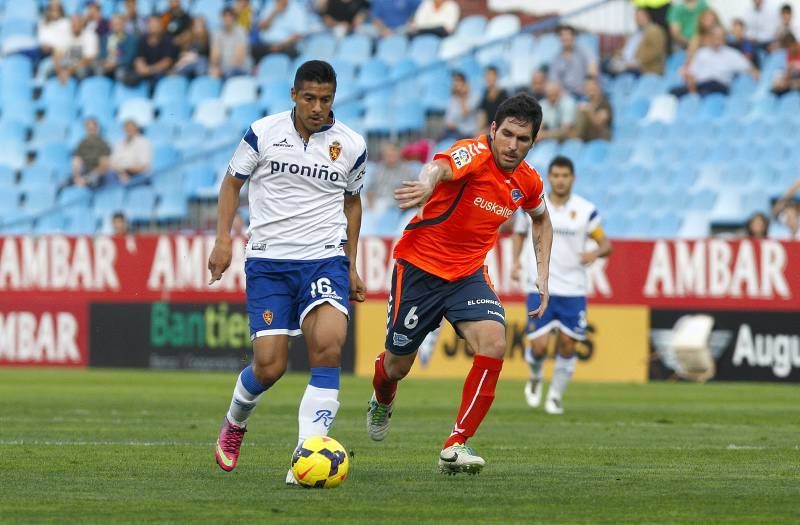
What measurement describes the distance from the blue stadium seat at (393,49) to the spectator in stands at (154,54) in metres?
4.03

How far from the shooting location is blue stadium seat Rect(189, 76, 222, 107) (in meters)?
30.4

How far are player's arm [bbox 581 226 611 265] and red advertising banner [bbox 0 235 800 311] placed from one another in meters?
5.25

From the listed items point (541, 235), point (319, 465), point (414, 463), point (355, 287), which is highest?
point (541, 235)

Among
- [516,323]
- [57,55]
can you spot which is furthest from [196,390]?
[57,55]

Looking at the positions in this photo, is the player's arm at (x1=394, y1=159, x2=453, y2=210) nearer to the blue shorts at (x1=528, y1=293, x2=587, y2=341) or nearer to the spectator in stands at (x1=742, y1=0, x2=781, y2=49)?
the blue shorts at (x1=528, y1=293, x2=587, y2=341)

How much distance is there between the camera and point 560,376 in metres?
16.5

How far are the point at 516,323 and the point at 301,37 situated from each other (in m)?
10.0

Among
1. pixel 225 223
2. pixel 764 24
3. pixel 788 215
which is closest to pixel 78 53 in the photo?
pixel 764 24

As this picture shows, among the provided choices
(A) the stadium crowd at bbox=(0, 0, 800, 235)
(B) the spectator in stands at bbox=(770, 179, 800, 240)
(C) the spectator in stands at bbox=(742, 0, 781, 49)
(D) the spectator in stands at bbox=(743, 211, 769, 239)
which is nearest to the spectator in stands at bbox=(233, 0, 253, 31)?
(A) the stadium crowd at bbox=(0, 0, 800, 235)

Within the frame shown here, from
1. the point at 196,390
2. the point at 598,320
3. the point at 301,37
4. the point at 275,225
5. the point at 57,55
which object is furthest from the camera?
the point at 57,55

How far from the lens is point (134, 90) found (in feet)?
102

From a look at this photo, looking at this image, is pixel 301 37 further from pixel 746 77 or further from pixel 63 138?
pixel 746 77

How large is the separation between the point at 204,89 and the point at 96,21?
9.75ft

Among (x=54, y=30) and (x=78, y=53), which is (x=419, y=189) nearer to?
(x=78, y=53)
